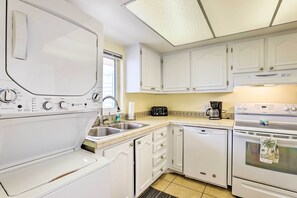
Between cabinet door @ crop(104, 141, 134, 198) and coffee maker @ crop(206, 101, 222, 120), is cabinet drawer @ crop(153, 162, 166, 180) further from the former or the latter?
coffee maker @ crop(206, 101, 222, 120)

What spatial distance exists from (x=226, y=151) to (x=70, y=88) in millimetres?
1911

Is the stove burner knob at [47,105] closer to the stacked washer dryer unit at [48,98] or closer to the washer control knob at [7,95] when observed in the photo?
the stacked washer dryer unit at [48,98]

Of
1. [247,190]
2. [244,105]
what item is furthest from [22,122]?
[244,105]

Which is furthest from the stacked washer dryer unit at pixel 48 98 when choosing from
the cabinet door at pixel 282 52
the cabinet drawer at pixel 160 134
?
the cabinet door at pixel 282 52

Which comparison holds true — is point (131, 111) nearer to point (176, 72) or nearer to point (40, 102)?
point (176, 72)

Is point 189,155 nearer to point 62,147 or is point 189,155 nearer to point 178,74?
point 178,74

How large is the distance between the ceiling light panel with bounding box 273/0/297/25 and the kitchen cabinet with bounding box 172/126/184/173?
1.67 meters

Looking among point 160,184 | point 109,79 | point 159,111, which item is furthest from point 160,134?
point 109,79

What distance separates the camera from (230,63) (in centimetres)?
214

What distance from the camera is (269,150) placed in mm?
1554

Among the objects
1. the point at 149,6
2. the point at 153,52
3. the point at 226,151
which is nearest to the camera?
the point at 149,6

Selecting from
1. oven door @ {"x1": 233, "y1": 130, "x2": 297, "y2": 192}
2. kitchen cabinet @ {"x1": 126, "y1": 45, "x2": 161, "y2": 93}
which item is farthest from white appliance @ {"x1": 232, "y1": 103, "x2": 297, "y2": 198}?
kitchen cabinet @ {"x1": 126, "y1": 45, "x2": 161, "y2": 93}

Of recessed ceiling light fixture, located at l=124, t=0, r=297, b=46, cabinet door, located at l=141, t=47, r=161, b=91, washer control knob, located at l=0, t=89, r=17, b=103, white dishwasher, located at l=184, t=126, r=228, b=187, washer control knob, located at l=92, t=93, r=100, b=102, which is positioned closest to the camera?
washer control knob, located at l=0, t=89, r=17, b=103

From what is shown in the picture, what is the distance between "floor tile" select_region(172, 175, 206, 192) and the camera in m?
1.97
